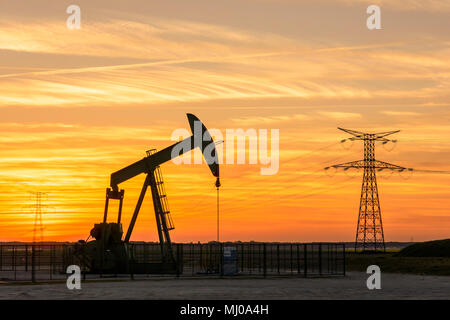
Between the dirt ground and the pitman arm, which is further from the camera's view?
the pitman arm

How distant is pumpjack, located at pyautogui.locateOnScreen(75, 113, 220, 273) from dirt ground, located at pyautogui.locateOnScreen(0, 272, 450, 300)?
204 inches

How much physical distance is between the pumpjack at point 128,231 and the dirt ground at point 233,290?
5189 millimetres

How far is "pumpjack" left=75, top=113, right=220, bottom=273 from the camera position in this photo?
4194cm

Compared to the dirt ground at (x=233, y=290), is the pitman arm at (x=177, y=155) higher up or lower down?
higher up

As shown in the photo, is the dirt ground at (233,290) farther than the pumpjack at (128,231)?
No

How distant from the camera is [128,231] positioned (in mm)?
42719

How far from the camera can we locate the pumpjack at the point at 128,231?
41.9 m

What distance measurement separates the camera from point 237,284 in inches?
1335

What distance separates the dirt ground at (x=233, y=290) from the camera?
27453 mm

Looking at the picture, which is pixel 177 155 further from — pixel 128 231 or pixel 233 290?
pixel 233 290
